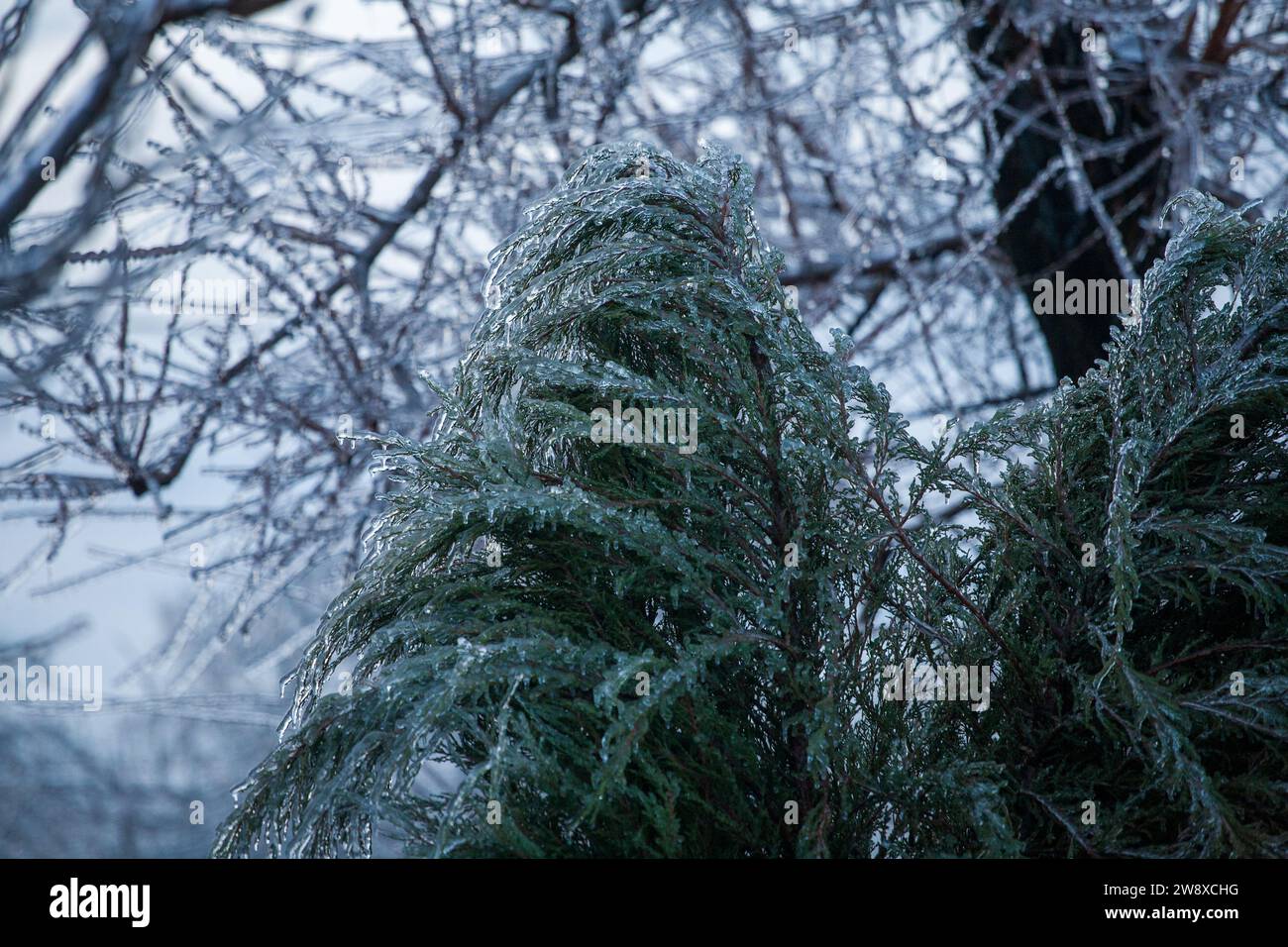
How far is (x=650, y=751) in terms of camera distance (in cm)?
146

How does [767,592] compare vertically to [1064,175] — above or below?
below

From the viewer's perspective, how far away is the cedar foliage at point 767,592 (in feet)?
4.67

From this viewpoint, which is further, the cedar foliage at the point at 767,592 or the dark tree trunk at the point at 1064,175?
the dark tree trunk at the point at 1064,175

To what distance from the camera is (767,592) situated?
1591 millimetres

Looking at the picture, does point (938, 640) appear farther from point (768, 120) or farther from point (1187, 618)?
point (768, 120)

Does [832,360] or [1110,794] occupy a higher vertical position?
[832,360]

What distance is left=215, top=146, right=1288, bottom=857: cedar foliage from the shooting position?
1.42 meters

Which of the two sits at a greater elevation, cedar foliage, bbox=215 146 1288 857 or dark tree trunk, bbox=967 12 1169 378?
dark tree trunk, bbox=967 12 1169 378

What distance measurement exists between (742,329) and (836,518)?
0.32 meters

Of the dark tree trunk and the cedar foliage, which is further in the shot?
the dark tree trunk

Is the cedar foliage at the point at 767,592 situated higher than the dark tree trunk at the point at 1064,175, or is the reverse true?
the dark tree trunk at the point at 1064,175

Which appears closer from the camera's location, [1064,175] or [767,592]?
[767,592]
